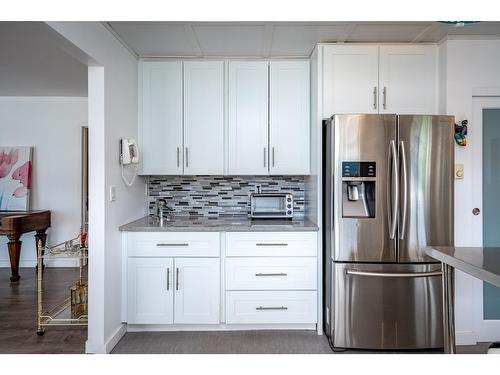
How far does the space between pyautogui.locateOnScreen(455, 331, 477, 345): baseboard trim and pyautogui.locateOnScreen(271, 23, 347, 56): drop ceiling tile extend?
2.45 meters

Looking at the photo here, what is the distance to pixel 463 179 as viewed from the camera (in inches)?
112

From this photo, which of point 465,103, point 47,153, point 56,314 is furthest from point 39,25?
point 47,153

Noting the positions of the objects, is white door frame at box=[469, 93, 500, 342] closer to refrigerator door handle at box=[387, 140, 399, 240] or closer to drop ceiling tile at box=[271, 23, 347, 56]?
refrigerator door handle at box=[387, 140, 399, 240]

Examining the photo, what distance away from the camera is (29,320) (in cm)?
328

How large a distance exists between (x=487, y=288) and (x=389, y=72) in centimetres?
184

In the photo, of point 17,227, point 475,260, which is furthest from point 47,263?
point 475,260

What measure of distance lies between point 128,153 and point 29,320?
182 centimetres

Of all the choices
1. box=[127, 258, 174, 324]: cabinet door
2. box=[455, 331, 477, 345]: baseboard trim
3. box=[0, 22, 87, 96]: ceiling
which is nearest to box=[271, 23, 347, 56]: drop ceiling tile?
box=[0, 22, 87, 96]: ceiling

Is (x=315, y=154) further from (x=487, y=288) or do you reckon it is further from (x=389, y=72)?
(x=487, y=288)

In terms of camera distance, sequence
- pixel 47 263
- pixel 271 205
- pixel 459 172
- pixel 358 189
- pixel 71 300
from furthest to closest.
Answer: pixel 47 263, pixel 271 205, pixel 71 300, pixel 459 172, pixel 358 189

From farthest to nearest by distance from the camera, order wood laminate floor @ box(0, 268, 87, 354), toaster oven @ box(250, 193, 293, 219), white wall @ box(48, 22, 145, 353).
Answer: toaster oven @ box(250, 193, 293, 219) → wood laminate floor @ box(0, 268, 87, 354) → white wall @ box(48, 22, 145, 353)

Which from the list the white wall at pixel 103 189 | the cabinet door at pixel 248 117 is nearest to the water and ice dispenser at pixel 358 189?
the cabinet door at pixel 248 117

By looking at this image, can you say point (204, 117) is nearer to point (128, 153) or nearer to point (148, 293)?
point (128, 153)

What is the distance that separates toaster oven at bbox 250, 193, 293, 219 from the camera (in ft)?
11.1
